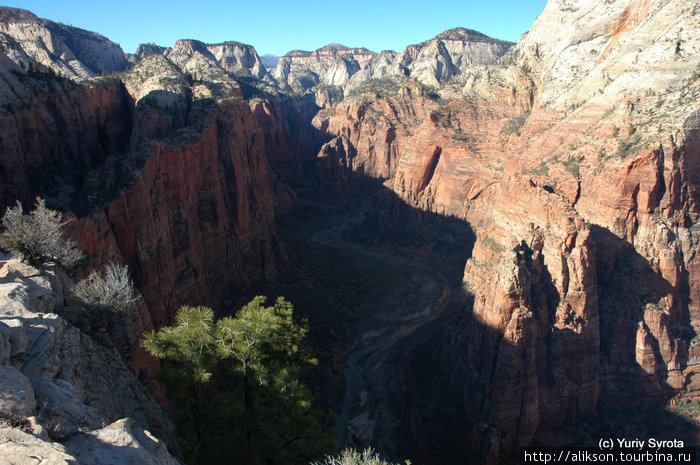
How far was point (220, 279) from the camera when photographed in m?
44.6

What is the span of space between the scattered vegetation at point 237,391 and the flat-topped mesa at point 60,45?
159 feet

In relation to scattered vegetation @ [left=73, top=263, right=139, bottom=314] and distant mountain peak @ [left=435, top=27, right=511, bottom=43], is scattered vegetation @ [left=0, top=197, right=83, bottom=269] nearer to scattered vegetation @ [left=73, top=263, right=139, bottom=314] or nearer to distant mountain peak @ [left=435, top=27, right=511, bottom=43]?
scattered vegetation @ [left=73, top=263, right=139, bottom=314]

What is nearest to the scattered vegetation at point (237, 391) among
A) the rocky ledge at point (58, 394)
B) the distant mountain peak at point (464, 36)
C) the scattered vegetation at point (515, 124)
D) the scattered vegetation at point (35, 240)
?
the rocky ledge at point (58, 394)

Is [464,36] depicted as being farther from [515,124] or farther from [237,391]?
[237,391]

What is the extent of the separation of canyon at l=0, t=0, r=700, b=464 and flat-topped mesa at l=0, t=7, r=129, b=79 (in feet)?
78.9

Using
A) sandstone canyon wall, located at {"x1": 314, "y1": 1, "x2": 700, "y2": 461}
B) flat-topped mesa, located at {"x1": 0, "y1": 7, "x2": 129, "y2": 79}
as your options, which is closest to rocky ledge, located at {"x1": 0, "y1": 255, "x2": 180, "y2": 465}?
sandstone canyon wall, located at {"x1": 314, "y1": 1, "x2": 700, "y2": 461}

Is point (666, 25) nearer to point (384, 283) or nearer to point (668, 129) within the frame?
point (668, 129)

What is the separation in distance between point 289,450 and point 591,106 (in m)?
49.5

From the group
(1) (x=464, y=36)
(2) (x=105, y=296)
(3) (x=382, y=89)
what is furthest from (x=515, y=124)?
(1) (x=464, y=36)

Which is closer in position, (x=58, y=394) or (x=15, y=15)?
(x=58, y=394)

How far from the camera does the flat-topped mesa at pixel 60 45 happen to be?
233 feet

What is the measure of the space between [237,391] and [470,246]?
53177 mm

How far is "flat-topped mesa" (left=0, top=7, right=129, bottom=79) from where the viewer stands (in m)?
71.1

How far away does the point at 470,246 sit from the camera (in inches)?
2574
